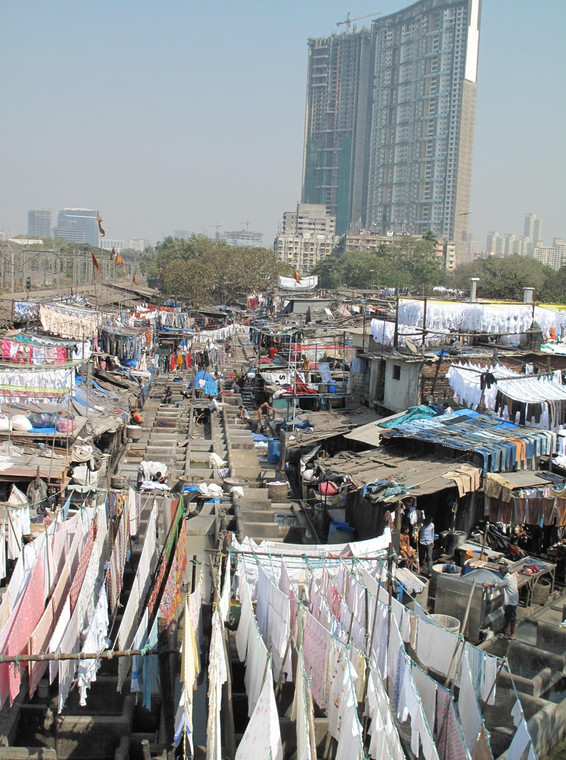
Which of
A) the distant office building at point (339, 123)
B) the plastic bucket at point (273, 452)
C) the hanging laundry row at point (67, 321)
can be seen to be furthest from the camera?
the distant office building at point (339, 123)

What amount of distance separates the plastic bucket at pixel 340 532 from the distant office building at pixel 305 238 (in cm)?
9826

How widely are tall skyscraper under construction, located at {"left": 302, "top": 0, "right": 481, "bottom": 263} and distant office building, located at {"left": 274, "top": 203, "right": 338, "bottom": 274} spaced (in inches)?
348

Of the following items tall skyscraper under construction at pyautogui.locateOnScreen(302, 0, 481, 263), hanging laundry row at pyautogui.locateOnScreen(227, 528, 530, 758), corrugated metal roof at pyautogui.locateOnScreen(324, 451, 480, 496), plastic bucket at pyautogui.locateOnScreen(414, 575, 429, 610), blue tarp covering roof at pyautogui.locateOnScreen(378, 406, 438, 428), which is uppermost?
tall skyscraper under construction at pyautogui.locateOnScreen(302, 0, 481, 263)

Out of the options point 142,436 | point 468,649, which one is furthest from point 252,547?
point 142,436

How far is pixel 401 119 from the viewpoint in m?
129

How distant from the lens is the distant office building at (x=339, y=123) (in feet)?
472

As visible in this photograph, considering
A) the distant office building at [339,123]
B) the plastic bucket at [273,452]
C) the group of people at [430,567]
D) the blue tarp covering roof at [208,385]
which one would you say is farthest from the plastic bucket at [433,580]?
the distant office building at [339,123]

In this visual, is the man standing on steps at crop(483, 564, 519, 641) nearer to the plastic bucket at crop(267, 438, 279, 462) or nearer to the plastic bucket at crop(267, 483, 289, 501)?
the plastic bucket at crop(267, 483, 289, 501)

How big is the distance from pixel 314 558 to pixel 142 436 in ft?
39.5

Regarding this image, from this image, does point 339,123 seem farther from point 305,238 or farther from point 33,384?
point 33,384

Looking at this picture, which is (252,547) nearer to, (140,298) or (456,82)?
(140,298)

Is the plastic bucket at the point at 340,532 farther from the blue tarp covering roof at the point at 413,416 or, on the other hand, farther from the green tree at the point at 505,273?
the green tree at the point at 505,273

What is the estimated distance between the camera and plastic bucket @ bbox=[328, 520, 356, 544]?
11992 mm

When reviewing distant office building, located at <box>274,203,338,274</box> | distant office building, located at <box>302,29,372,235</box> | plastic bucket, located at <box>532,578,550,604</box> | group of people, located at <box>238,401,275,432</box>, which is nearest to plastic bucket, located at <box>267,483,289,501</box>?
plastic bucket, located at <box>532,578,550,604</box>
